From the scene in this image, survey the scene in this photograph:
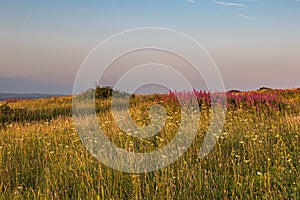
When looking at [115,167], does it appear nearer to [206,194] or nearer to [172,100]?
[206,194]

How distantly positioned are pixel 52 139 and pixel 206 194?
14.3ft

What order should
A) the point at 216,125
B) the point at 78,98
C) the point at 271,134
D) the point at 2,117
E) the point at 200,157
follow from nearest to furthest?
the point at 200,157
the point at 271,134
the point at 216,125
the point at 2,117
the point at 78,98

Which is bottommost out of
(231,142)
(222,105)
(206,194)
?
(206,194)

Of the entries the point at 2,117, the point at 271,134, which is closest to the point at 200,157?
the point at 271,134

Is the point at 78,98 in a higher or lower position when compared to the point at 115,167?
higher

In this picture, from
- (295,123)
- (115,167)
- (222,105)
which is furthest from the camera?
(222,105)

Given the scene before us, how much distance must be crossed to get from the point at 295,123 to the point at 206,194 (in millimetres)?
4515

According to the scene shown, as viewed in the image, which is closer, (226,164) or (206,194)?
(206,194)

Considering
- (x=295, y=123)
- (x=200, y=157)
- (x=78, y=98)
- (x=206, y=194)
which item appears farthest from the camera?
(x=78, y=98)

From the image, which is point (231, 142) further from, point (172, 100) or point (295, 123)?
point (172, 100)

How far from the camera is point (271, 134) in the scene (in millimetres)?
7215

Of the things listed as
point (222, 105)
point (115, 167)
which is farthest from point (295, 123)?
point (115, 167)

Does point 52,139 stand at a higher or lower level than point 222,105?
lower

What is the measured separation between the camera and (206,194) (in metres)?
4.27
